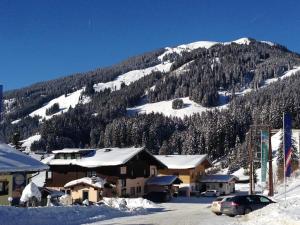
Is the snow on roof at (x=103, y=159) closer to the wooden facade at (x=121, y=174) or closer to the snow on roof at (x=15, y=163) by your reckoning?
the wooden facade at (x=121, y=174)

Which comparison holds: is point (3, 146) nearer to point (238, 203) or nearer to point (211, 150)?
point (238, 203)

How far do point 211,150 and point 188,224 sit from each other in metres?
129

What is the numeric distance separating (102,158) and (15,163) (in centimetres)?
2768

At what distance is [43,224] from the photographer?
24.0 m

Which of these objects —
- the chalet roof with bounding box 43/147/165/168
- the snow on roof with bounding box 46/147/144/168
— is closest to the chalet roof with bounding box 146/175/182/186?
the chalet roof with bounding box 43/147/165/168

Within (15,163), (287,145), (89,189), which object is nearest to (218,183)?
(89,189)

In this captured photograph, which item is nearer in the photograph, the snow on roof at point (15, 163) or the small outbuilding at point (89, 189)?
the snow on roof at point (15, 163)

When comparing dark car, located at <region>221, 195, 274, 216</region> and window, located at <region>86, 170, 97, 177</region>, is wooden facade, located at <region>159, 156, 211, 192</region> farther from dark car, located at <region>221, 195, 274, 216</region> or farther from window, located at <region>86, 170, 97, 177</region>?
dark car, located at <region>221, 195, 274, 216</region>

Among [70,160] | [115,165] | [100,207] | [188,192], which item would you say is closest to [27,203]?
[100,207]

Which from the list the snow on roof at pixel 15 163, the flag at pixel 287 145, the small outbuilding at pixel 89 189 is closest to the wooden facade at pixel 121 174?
the small outbuilding at pixel 89 189

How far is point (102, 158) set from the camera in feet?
210

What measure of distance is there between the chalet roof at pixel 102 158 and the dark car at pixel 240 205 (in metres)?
31.9

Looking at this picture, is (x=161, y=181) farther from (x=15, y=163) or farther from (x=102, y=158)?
(x=15, y=163)

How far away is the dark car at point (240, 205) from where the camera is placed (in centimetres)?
2862
